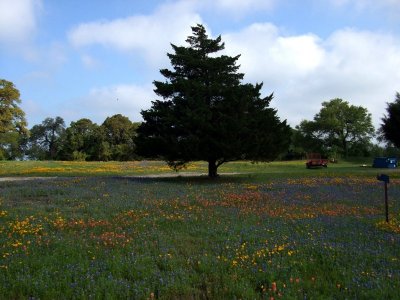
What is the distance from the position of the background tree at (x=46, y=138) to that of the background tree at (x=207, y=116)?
8746 cm

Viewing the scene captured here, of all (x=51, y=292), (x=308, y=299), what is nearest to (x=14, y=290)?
(x=51, y=292)

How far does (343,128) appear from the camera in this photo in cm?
8950

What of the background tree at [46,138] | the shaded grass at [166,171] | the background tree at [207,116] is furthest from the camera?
the background tree at [46,138]

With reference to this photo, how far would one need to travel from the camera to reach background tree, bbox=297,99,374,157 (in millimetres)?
87125

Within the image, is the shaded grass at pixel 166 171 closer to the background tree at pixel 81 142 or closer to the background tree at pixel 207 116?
the background tree at pixel 207 116

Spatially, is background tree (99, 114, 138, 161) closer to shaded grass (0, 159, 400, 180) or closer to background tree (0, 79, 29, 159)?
background tree (0, 79, 29, 159)

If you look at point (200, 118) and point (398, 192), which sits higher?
point (200, 118)

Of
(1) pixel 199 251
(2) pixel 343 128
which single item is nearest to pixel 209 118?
(1) pixel 199 251

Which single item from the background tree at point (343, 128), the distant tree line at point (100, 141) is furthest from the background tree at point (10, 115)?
the background tree at point (343, 128)

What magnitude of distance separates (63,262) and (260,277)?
12.0ft

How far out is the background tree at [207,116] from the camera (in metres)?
26.2

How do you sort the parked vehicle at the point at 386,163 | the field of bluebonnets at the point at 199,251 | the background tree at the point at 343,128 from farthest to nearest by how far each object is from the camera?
the background tree at the point at 343,128 → the parked vehicle at the point at 386,163 → the field of bluebonnets at the point at 199,251

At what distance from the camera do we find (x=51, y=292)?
20.3 feet

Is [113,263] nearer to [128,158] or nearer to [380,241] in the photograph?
[380,241]
